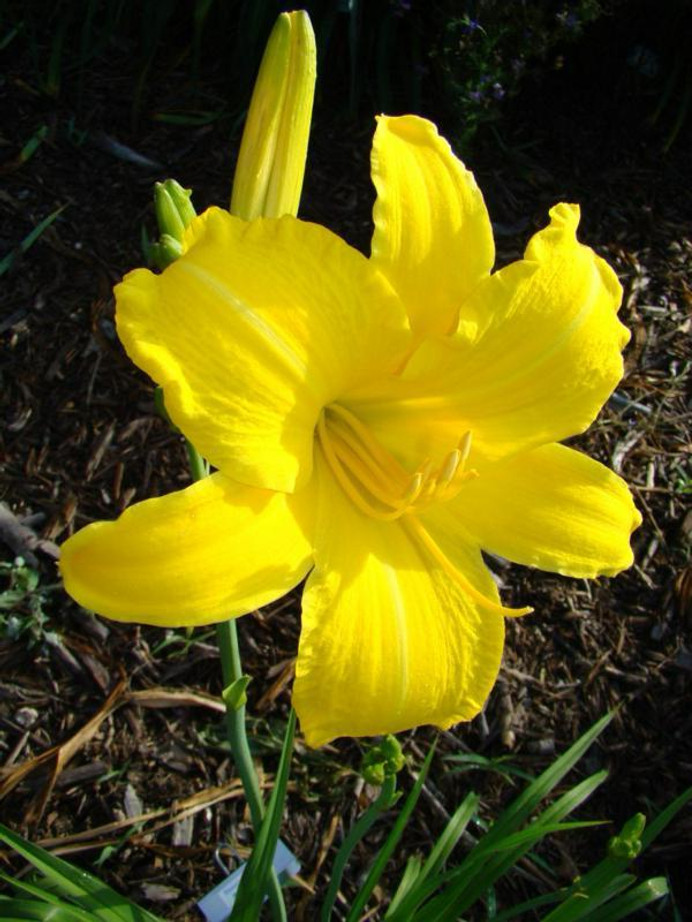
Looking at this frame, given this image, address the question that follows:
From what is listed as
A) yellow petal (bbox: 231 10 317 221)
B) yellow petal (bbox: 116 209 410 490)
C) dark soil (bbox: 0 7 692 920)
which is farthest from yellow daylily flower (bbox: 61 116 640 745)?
dark soil (bbox: 0 7 692 920)

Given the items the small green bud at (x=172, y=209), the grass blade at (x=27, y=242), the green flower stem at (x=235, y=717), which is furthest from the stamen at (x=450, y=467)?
the grass blade at (x=27, y=242)

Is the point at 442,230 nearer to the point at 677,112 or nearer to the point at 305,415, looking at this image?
the point at 305,415

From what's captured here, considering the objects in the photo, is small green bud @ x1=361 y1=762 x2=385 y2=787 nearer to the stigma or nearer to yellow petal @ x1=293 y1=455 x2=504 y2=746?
yellow petal @ x1=293 y1=455 x2=504 y2=746

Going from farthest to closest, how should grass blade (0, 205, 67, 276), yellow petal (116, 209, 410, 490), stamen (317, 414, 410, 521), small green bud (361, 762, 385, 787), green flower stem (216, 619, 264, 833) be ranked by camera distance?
grass blade (0, 205, 67, 276) < small green bud (361, 762, 385, 787) < green flower stem (216, 619, 264, 833) < stamen (317, 414, 410, 521) < yellow petal (116, 209, 410, 490)

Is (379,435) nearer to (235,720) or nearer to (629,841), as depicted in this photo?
(235,720)

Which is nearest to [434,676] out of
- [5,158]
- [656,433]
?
[656,433]

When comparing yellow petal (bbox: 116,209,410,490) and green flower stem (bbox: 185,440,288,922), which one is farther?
green flower stem (bbox: 185,440,288,922)
